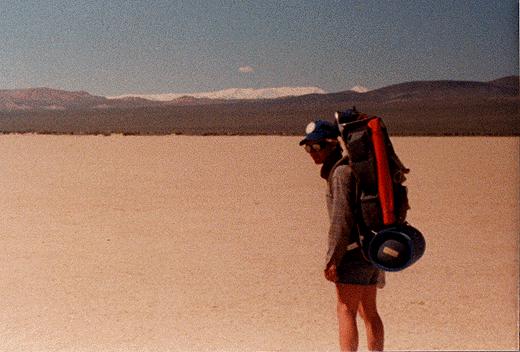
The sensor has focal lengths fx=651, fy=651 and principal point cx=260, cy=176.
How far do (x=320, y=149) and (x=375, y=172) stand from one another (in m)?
0.44

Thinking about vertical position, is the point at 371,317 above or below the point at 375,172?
below

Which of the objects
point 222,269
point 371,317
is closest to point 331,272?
point 371,317

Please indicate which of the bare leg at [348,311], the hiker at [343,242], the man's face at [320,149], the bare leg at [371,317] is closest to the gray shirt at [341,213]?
the hiker at [343,242]

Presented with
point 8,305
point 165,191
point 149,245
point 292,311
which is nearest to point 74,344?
point 8,305

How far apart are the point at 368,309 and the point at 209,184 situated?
40.7ft

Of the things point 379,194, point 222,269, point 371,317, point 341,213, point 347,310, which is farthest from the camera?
point 222,269

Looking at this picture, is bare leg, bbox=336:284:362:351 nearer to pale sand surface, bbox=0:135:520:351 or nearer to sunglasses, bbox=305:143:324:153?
sunglasses, bbox=305:143:324:153

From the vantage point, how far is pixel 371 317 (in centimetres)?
390

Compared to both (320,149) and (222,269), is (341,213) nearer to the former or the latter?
(320,149)

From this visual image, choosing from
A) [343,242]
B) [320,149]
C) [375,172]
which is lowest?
[343,242]

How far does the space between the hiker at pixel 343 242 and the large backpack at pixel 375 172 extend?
0.32 ft

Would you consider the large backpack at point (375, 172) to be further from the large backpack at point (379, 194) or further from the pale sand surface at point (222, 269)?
the pale sand surface at point (222, 269)

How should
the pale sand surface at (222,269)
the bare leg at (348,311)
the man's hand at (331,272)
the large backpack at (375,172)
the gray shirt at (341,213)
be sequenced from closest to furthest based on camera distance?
the large backpack at (375,172) → the gray shirt at (341,213) → the man's hand at (331,272) → the bare leg at (348,311) → the pale sand surface at (222,269)

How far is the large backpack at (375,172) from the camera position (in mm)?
3281
